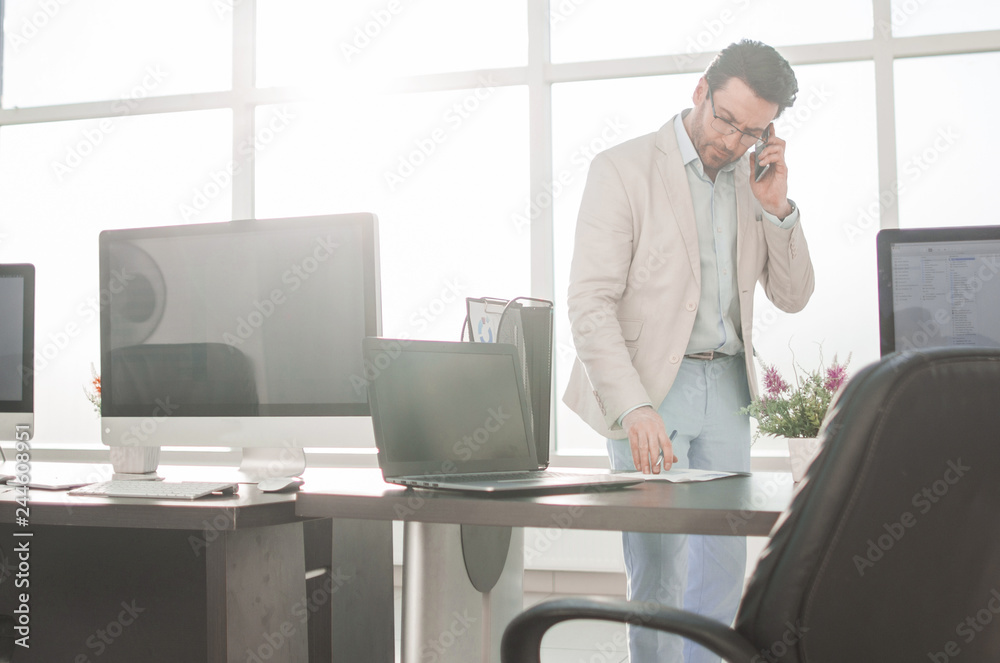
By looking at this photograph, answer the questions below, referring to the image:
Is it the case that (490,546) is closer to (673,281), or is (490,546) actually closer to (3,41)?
(673,281)

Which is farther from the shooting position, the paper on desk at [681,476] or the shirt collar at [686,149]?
the shirt collar at [686,149]

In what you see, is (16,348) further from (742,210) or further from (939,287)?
(939,287)

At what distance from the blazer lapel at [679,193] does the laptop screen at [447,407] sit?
53 cm

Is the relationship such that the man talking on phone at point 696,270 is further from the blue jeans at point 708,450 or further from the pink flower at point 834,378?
the pink flower at point 834,378

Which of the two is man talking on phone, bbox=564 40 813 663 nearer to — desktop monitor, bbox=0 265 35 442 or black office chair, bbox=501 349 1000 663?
black office chair, bbox=501 349 1000 663

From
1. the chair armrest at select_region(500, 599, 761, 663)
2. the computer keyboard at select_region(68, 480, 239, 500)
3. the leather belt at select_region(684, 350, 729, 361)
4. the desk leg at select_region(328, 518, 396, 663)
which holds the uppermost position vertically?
the leather belt at select_region(684, 350, 729, 361)

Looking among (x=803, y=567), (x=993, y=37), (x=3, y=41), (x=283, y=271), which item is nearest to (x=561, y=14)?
(x=993, y=37)

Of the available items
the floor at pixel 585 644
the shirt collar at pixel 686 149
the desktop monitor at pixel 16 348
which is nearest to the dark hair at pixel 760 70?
the shirt collar at pixel 686 149

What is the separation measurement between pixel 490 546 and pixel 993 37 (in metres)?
3.27

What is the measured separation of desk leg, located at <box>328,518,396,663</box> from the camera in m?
1.71

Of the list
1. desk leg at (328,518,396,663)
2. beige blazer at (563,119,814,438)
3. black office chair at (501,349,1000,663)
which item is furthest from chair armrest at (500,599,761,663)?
beige blazer at (563,119,814,438)

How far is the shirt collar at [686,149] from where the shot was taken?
6.63 feet

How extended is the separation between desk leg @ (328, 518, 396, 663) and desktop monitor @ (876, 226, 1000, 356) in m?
1.09

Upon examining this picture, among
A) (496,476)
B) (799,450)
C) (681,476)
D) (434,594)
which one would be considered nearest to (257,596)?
(434,594)
